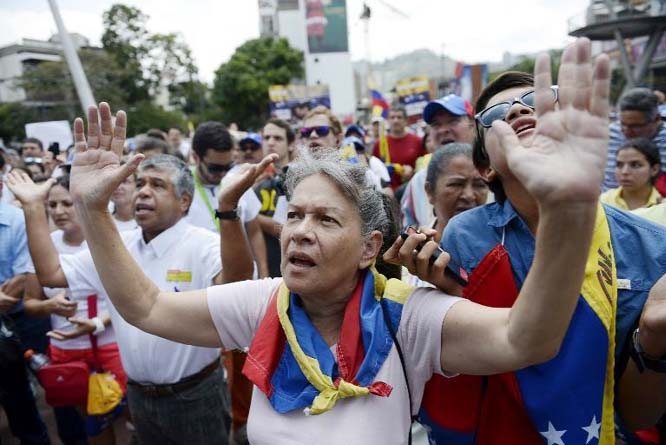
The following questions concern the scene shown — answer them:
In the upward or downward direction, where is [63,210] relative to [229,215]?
downward

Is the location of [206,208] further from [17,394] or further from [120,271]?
[120,271]

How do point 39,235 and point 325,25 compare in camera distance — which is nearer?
point 39,235

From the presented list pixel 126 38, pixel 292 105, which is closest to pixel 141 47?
pixel 126 38

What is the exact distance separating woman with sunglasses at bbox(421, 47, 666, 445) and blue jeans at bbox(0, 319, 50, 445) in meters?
2.93

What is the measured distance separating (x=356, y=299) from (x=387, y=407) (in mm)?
307

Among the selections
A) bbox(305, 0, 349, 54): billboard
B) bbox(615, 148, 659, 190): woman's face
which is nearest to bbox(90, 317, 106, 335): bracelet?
bbox(615, 148, 659, 190): woman's face

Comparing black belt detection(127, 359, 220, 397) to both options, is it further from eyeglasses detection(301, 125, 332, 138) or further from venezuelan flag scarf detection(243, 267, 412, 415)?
eyeglasses detection(301, 125, 332, 138)

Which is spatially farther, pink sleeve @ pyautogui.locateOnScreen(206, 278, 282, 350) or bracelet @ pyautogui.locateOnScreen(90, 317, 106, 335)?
bracelet @ pyautogui.locateOnScreen(90, 317, 106, 335)

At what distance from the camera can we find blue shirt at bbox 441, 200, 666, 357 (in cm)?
154

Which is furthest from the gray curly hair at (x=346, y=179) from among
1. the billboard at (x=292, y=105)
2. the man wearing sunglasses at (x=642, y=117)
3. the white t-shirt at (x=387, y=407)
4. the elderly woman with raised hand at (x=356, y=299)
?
the billboard at (x=292, y=105)

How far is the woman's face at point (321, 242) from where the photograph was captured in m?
1.55

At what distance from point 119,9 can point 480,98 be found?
124 ft

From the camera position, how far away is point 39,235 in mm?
2633

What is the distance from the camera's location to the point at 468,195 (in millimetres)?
2732
